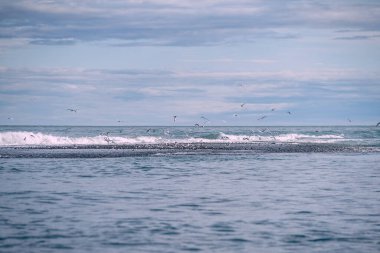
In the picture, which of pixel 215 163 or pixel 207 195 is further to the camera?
pixel 215 163

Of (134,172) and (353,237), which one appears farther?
(134,172)

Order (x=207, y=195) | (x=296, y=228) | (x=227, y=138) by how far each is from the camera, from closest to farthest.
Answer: (x=296, y=228), (x=207, y=195), (x=227, y=138)

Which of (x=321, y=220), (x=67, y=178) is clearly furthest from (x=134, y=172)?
(x=321, y=220)

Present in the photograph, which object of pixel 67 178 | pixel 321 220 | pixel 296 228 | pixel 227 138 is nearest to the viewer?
pixel 296 228

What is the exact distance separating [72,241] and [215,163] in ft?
84.2

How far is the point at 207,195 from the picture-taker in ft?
76.3

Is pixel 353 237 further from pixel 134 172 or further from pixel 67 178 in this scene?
pixel 134 172

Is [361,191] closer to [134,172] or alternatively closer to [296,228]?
[296,228]

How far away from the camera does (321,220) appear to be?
17.8m

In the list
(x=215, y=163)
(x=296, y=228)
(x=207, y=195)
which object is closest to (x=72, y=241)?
(x=296, y=228)

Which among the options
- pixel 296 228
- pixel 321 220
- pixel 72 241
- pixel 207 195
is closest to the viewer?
pixel 72 241

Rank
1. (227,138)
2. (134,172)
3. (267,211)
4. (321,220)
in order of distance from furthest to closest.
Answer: (227,138) < (134,172) < (267,211) < (321,220)

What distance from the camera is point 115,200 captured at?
2178 cm

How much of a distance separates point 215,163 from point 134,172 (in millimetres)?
8312
